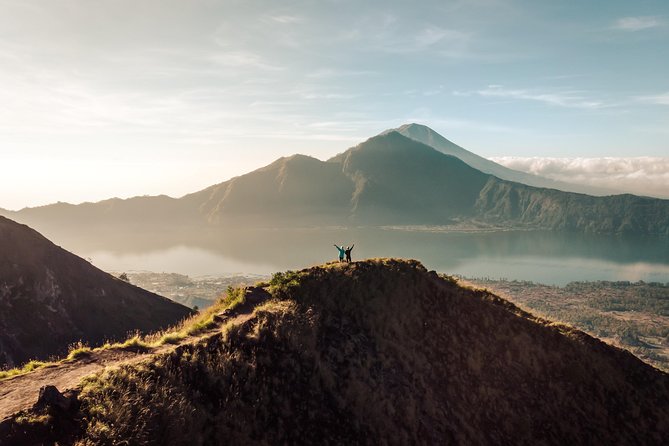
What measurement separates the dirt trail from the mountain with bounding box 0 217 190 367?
123 feet

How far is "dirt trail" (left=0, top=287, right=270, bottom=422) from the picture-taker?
14580mm

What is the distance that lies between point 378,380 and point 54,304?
191 ft

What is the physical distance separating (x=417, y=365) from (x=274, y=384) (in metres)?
10.5

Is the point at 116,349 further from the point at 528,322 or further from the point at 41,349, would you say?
the point at 41,349

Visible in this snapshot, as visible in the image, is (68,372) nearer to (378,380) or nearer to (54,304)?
(378,380)

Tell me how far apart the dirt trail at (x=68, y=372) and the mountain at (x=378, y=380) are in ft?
3.57

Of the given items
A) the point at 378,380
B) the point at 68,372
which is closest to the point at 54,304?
the point at 68,372

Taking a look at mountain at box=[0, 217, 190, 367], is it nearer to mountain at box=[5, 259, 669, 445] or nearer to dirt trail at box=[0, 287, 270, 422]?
dirt trail at box=[0, 287, 270, 422]

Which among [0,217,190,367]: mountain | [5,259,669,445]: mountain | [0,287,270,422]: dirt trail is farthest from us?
[0,217,190,367]: mountain

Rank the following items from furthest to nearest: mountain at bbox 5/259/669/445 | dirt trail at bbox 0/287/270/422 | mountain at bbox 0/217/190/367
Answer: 1. mountain at bbox 0/217/190/367
2. mountain at bbox 5/259/669/445
3. dirt trail at bbox 0/287/270/422

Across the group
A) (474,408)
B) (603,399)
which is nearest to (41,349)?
(474,408)

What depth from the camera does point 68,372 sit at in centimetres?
1733

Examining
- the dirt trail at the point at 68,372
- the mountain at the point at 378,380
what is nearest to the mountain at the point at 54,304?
the dirt trail at the point at 68,372

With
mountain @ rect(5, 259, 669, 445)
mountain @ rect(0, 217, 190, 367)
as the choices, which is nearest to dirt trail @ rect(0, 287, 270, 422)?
mountain @ rect(5, 259, 669, 445)
